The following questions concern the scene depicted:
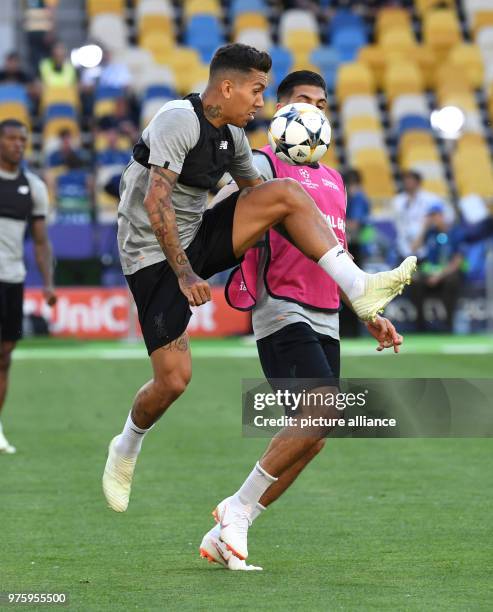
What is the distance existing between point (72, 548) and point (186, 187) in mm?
1879

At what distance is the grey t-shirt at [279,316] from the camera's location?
23.2ft

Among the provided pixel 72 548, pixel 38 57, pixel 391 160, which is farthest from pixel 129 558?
pixel 38 57

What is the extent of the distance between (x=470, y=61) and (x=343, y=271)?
2510 centimetres

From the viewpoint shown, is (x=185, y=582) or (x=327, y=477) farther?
(x=327, y=477)

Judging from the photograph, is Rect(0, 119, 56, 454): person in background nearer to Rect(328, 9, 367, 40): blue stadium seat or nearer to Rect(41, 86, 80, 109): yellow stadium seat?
Rect(41, 86, 80, 109): yellow stadium seat

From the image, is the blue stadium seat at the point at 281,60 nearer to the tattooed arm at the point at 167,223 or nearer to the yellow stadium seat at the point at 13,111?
the yellow stadium seat at the point at 13,111

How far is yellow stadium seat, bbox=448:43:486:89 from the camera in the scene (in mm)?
30859

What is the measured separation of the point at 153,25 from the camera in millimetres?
30750

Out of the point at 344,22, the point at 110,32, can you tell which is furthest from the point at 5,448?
the point at 344,22

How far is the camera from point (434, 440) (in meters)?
11.8

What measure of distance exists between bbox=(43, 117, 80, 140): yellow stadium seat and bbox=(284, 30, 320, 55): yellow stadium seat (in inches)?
231

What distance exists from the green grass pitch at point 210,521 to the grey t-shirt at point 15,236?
1330 mm

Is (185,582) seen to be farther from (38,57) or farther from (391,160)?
(38,57)

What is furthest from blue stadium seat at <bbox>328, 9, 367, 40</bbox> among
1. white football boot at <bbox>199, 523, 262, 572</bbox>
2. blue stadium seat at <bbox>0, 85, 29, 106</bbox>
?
white football boot at <bbox>199, 523, 262, 572</bbox>
